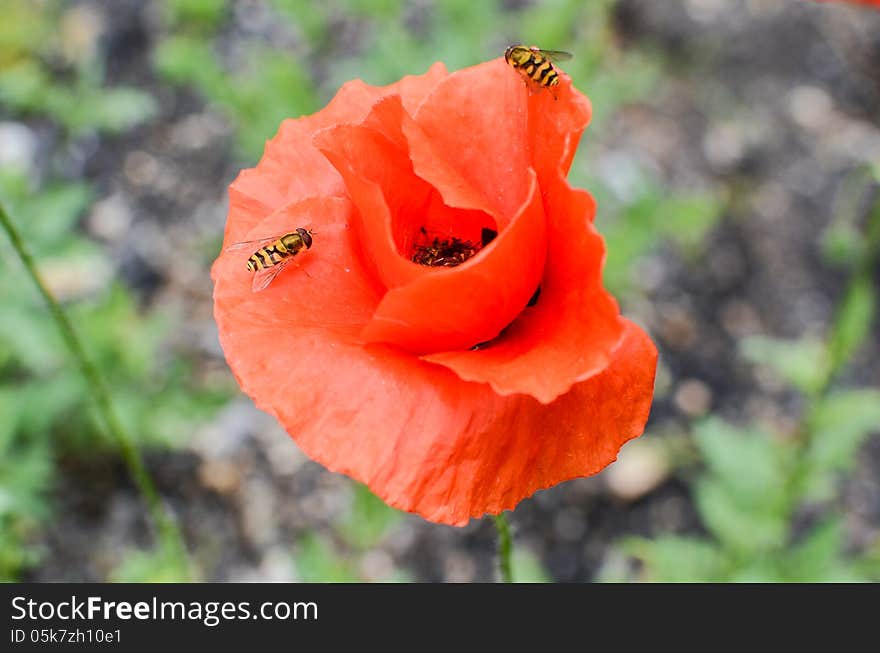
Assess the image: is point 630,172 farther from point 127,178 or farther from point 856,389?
point 127,178

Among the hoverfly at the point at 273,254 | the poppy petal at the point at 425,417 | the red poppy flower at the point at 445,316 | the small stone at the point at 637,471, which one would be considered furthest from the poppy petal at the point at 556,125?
the small stone at the point at 637,471

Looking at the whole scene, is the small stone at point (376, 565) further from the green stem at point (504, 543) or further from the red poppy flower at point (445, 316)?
the red poppy flower at point (445, 316)

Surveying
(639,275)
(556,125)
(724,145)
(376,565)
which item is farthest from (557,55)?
(724,145)

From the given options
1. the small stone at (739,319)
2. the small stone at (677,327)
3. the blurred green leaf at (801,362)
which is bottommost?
the small stone at (739,319)

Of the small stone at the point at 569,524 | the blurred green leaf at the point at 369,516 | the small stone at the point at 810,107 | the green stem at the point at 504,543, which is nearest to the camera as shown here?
the green stem at the point at 504,543

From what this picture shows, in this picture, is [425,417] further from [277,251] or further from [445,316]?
[277,251]

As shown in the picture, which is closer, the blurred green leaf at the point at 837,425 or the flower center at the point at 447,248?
the flower center at the point at 447,248

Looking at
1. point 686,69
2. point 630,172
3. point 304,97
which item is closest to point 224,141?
point 304,97

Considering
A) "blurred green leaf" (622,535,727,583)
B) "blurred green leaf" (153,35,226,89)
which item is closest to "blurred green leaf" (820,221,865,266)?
"blurred green leaf" (622,535,727,583)
